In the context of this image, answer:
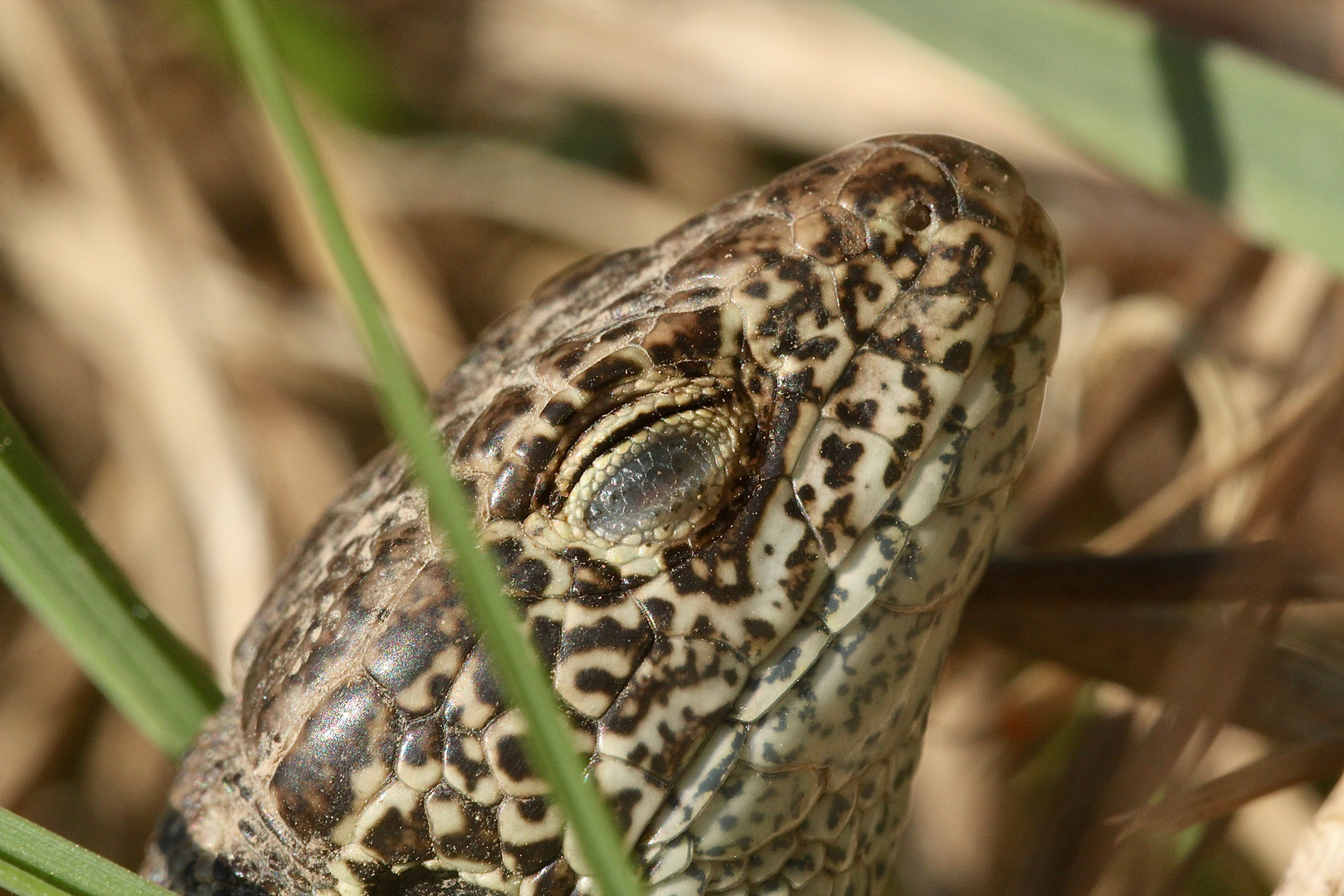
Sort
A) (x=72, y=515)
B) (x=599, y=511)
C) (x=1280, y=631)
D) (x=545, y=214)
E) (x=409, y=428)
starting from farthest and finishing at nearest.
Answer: (x=545, y=214) < (x=1280, y=631) < (x=72, y=515) < (x=599, y=511) < (x=409, y=428)

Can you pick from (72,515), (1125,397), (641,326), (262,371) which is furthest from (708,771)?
(262,371)

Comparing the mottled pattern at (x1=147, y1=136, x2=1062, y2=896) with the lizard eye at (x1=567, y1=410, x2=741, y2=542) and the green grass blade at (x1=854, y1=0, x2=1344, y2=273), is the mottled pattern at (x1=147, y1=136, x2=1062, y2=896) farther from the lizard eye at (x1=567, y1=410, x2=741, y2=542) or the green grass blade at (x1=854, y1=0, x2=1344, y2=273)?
the green grass blade at (x1=854, y1=0, x2=1344, y2=273)

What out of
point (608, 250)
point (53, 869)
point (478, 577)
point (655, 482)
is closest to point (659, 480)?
point (655, 482)

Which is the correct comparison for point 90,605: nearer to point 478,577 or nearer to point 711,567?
point 711,567

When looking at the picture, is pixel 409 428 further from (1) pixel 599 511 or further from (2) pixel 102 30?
(2) pixel 102 30

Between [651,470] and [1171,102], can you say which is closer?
[651,470]

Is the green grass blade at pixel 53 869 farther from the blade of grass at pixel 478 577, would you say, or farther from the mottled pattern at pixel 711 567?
the blade of grass at pixel 478 577

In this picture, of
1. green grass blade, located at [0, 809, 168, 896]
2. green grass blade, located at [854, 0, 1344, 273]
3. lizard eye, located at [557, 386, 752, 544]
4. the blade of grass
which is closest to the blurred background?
green grass blade, located at [854, 0, 1344, 273]
